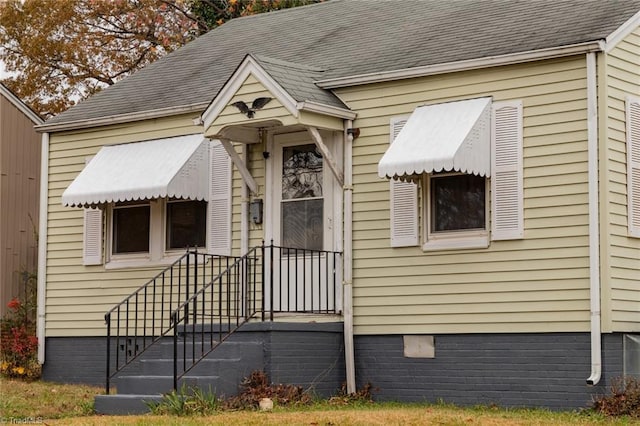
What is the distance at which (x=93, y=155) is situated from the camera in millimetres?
17797

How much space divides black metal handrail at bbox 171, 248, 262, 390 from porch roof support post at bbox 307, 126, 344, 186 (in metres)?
1.45

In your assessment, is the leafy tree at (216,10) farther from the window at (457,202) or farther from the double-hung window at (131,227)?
the window at (457,202)

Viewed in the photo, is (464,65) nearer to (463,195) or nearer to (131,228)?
(463,195)

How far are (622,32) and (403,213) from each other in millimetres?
3390

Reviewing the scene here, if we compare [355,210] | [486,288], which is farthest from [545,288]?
[355,210]

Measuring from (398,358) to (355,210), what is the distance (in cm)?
199

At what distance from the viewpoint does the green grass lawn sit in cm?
1162

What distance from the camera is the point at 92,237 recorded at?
1764cm

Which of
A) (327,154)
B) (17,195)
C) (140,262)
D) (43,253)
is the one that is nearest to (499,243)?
(327,154)

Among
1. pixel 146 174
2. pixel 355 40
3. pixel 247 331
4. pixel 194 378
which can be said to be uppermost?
pixel 355 40

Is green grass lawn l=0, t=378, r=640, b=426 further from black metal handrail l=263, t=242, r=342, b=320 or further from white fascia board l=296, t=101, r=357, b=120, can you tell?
white fascia board l=296, t=101, r=357, b=120

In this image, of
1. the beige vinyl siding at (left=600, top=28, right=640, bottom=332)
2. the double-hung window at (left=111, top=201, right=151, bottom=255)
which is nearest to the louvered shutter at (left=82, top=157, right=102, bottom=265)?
the double-hung window at (left=111, top=201, right=151, bottom=255)

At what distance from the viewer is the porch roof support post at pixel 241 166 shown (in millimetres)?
15398

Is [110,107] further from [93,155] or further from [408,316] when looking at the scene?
[408,316]
